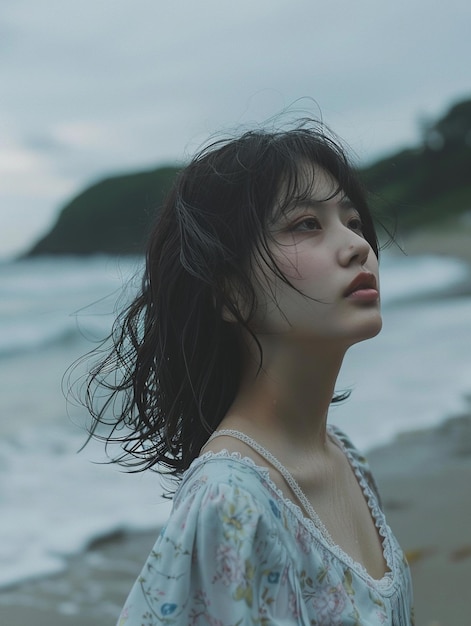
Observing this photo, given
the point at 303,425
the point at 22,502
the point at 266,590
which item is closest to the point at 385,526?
the point at 303,425

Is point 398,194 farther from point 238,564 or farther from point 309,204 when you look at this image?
point 238,564

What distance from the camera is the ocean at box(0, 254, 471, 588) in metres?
3.97

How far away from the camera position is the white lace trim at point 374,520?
158 centimetres

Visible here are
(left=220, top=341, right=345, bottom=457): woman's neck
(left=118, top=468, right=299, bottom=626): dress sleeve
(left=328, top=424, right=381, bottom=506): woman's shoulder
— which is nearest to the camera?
(left=118, top=468, right=299, bottom=626): dress sleeve

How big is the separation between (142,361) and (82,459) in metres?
3.15

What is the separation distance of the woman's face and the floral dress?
24 centimetres

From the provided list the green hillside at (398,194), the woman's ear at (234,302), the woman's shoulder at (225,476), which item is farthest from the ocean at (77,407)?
the woman's shoulder at (225,476)

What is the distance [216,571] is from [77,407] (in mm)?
4550

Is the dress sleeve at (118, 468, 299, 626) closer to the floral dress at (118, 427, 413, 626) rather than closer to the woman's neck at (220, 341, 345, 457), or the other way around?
the floral dress at (118, 427, 413, 626)

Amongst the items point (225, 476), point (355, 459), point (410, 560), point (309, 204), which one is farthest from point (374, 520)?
point (410, 560)

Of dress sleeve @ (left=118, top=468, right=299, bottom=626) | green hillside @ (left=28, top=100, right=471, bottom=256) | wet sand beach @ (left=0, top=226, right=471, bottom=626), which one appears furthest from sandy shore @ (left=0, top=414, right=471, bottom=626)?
green hillside @ (left=28, top=100, right=471, bottom=256)

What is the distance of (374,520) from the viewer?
1887mm

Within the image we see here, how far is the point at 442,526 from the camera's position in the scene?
3.51 meters

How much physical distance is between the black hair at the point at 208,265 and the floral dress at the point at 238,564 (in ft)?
0.79
